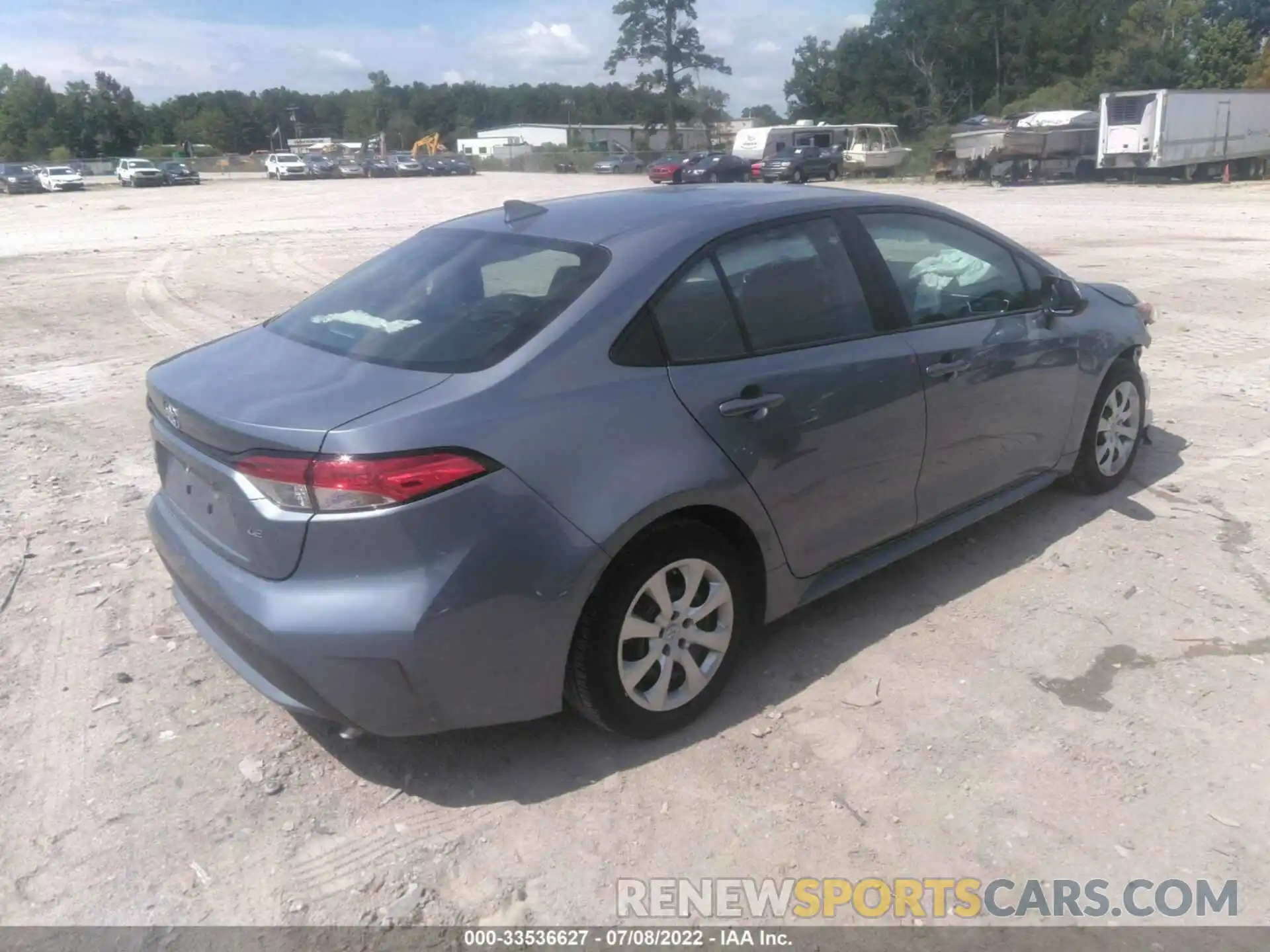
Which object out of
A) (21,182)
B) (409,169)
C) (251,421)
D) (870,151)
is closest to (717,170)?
(870,151)

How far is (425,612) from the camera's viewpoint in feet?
8.85

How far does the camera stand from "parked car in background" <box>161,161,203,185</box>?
57688 mm

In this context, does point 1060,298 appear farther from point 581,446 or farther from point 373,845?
point 373,845

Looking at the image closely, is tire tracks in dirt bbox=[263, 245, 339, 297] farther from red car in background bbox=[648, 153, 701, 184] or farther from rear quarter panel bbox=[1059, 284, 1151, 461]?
red car in background bbox=[648, 153, 701, 184]

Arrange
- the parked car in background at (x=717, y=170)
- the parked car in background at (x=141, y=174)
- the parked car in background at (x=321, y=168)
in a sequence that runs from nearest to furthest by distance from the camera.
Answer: the parked car in background at (x=717, y=170)
the parked car in background at (x=141, y=174)
the parked car in background at (x=321, y=168)

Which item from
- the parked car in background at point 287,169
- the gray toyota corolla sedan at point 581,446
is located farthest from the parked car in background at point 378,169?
the gray toyota corolla sedan at point 581,446

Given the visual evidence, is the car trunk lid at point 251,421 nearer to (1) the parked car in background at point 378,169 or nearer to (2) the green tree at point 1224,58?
(2) the green tree at point 1224,58

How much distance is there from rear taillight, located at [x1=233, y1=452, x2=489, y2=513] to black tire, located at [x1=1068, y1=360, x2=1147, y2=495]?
11.3 ft

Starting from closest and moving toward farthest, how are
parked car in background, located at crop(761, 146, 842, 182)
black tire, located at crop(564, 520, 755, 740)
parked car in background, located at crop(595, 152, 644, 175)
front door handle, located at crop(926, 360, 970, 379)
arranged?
black tire, located at crop(564, 520, 755, 740) → front door handle, located at crop(926, 360, 970, 379) → parked car in background, located at crop(761, 146, 842, 182) → parked car in background, located at crop(595, 152, 644, 175)

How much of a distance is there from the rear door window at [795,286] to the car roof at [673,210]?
85 millimetres

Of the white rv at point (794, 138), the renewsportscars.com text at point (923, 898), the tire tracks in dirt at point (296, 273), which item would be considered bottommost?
Result: the renewsportscars.com text at point (923, 898)

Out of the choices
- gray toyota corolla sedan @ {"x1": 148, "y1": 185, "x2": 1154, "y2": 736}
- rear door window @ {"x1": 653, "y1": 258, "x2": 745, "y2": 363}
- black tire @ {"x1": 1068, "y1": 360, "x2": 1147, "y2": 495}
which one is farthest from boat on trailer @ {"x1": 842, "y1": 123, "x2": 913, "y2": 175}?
rear door window @ {"x1": 653, "y1": 258, "x2": 745, "y2": 363}

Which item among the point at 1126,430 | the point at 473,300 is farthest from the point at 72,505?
the point at 1126,430

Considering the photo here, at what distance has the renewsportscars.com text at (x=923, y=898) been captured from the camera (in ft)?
8.63
